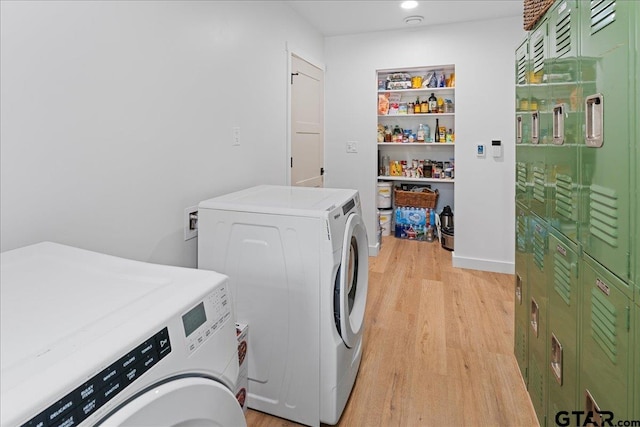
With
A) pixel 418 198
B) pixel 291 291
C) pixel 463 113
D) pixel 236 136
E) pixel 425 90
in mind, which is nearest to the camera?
pixel 291 291

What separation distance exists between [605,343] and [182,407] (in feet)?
3.42

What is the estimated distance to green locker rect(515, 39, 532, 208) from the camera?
67.4 inches

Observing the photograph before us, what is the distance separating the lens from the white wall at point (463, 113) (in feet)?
11.8

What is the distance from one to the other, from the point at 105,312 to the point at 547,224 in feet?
4.90

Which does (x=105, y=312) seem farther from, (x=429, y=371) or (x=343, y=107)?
(x=343, y=107)

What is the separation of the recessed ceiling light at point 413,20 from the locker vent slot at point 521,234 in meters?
2.50

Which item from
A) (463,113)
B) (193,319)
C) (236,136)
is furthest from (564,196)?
(463,113)

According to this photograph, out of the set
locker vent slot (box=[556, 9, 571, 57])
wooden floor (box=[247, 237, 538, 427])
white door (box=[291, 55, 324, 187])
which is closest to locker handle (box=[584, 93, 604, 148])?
locker vent slot (box=[556, 9, 571, 57])

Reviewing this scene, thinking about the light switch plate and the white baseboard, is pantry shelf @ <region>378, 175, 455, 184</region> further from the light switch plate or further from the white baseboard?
the white baseboard

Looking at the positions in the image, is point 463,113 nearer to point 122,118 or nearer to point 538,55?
point 538,55

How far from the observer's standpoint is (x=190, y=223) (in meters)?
2.03

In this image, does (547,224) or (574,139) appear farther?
(547,224)

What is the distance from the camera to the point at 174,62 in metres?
1.88

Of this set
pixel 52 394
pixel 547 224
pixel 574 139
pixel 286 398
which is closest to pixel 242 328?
pixel 286 398
